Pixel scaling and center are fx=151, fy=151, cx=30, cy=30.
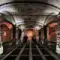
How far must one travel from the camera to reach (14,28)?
2394 centimetres

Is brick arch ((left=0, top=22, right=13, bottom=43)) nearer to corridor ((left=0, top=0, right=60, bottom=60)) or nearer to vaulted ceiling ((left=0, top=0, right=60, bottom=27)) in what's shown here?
corridor ((left=0, top=0, right=60, bottom=60))

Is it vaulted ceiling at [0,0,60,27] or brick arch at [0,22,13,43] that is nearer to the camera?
vaulted ceiling at [0,0,60,27]

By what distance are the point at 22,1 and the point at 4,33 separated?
14.1m

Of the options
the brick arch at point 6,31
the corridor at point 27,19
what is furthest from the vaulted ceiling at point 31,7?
the brick arch at point 6,31

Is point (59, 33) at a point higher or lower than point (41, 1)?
lower

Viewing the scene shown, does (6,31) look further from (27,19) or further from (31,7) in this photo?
(31,7)

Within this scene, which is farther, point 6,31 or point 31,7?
point 6,31

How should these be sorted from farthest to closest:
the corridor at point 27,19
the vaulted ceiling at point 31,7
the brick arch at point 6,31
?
the brick arch at point 6,31 → the vaulted ceiling at point 31,7 → the corridor at point 27,19

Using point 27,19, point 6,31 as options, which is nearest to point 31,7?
point 27,19

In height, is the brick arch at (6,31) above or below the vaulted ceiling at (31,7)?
below

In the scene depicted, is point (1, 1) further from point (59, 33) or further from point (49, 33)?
point (49, 33)

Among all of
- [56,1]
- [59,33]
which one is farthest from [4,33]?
[56,1]

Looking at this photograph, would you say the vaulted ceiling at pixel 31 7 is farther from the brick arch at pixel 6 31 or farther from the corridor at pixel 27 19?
the brick arch at pixel 6 31

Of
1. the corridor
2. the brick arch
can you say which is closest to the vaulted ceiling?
the corridor
